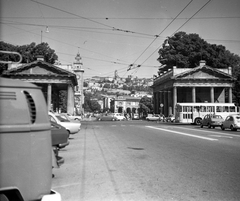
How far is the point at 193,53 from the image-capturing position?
64.1m

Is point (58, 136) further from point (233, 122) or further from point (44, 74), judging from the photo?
point (44, 74)

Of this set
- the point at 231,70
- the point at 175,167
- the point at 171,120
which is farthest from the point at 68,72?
the point at 175,167

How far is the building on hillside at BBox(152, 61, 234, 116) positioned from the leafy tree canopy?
350 cm

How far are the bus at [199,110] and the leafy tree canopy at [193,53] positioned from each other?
87.3ft

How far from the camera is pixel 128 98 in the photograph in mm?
140500

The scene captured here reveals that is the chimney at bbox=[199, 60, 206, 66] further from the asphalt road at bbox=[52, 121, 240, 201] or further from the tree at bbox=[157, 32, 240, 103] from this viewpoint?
the asphalt road at bbox=[52, 121, 240, 201]

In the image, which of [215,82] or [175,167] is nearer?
[175,167]

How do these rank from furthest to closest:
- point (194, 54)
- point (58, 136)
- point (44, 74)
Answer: point (194, 54), point (44, 74), point (58, 136)

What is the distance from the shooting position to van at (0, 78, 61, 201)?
271cm

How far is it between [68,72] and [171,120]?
22.2 meters

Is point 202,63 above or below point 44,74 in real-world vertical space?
above

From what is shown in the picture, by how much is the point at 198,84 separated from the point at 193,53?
7713mm

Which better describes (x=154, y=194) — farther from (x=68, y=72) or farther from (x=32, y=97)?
(x=68, y=72)

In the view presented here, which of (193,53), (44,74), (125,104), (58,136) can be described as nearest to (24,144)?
(58,136)
